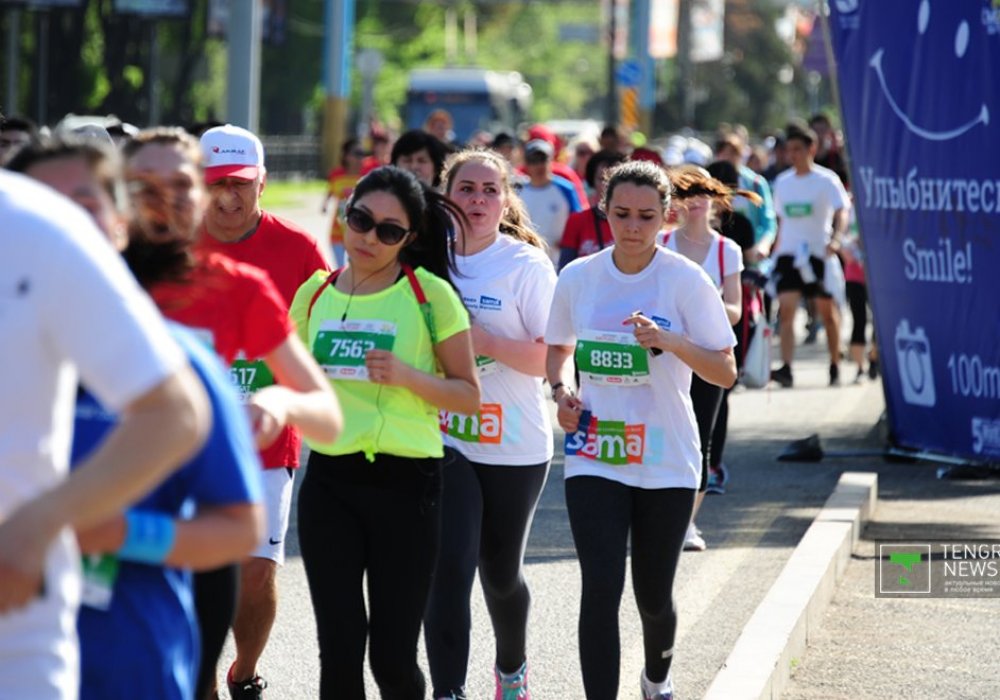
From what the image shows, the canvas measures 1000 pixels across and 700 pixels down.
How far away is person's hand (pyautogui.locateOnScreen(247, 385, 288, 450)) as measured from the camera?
3549mm

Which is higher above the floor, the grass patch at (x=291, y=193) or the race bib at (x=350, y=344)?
the race bib at (x=350, y=344)

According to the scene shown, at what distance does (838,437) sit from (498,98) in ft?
123

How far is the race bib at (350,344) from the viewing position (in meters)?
5.16

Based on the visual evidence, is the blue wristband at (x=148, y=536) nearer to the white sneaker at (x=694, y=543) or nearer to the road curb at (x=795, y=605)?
the road curb at (x=795, y=605)

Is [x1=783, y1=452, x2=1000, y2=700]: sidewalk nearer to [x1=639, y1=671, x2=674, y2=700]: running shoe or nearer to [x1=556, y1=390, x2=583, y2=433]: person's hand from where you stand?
[x1=639, y1=671, x2=674, y2=700]: running shoe

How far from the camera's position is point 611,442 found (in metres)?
6.00

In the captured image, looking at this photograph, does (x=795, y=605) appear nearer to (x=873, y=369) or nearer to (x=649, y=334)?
(x=649, y=334)

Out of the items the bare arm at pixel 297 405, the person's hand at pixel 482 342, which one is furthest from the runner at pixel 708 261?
the bare arm at pixel 297 405

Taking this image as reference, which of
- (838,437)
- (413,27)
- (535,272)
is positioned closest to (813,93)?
(413,27)

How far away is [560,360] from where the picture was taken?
20.4ft

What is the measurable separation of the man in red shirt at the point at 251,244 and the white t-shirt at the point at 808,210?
32.6 feet

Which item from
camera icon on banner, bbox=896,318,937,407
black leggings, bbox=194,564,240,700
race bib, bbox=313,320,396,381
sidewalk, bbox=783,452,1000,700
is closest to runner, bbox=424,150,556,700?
race bib, bbox=313,320,396,381

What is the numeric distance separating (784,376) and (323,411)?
1267cm

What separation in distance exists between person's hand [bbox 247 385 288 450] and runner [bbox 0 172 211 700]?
0.76 metres
